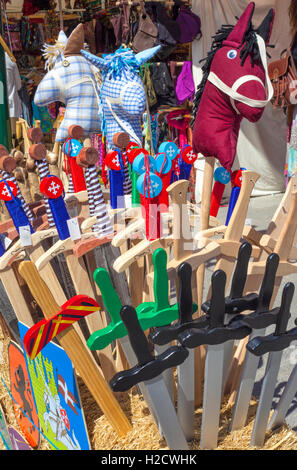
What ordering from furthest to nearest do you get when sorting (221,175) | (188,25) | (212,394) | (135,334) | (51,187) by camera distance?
(188,25) < (221,175) < (51,187) < (212,394) < (135,334)

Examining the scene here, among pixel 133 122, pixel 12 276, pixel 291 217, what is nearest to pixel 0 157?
pixel 12 276

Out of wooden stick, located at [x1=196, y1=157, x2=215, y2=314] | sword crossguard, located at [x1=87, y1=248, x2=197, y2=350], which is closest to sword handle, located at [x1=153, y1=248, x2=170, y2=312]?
sword crossguard, located at [x1=87, y1=248, x2=197, y2=350]

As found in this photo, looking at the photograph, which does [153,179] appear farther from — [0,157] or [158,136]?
[158,136]

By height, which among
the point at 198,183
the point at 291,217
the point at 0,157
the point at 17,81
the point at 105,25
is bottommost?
the point at 198,183

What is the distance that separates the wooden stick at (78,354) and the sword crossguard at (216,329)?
169mm

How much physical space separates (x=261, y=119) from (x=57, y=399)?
3.41m

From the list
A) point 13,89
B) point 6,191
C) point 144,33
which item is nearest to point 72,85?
point 6,191

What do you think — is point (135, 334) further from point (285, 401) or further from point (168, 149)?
point (168, 149)

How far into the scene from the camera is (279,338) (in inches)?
27.1

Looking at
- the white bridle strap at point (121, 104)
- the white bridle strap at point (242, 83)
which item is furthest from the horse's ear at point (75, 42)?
the white bridle strap at point (242, 83)

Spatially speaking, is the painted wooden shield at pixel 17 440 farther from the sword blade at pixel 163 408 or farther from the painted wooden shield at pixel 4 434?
the sword blade at pixel 163 408

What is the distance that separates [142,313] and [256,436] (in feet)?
1.08

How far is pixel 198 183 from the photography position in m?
3.57

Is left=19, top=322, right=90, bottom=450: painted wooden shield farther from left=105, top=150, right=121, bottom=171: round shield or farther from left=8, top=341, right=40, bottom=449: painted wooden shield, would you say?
left=105, top=150, right=121, bottom=171: round shield
